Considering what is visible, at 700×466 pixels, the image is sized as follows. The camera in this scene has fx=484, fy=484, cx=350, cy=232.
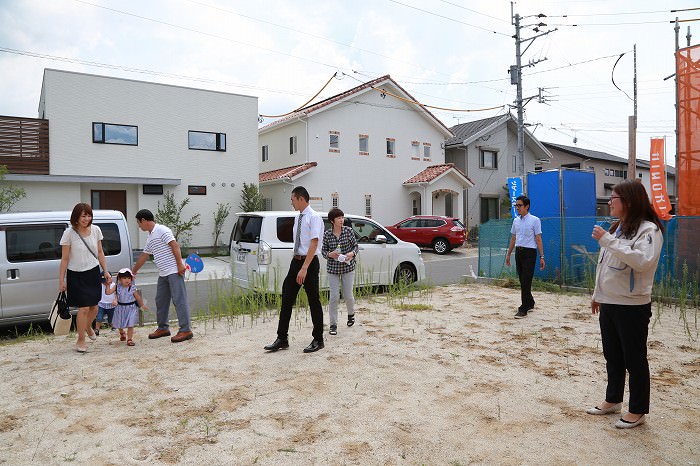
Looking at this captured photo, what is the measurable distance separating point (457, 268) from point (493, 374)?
11260 mm

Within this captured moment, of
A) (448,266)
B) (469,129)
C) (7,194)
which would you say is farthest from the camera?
(469,129)

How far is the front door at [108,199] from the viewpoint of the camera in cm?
1906

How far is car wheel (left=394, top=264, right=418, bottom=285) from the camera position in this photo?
10.1m

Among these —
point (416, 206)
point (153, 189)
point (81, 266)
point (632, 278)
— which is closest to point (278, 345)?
point (81, 266)

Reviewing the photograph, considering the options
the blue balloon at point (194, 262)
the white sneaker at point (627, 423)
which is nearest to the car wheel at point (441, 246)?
the blue balloon at point (194, 262)

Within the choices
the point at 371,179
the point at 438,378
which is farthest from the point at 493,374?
the point at 371,179

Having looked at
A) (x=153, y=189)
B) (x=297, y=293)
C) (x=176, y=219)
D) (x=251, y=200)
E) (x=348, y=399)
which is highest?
(x=153, y=189)

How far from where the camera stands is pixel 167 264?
6117 mm

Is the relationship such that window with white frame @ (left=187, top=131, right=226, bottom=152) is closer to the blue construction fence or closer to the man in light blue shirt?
the blue construction fence

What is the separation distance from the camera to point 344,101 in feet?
80.9

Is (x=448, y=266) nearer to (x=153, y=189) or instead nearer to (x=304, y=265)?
(x=304, y=265)

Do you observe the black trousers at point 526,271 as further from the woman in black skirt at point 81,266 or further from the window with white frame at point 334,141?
the window with white frame at point 334,141

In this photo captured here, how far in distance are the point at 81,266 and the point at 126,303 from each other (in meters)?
0.74

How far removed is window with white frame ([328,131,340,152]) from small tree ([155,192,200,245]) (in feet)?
25.2
